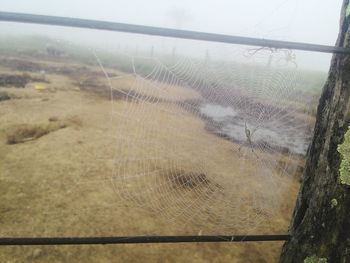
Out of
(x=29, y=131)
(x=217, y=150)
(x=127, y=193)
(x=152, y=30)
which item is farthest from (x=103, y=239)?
(x=29, y=131)

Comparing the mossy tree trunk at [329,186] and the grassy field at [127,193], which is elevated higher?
the mossy tree trunk at [329,186]

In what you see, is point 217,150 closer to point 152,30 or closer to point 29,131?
point 152,30

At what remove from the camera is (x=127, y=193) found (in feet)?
14.8

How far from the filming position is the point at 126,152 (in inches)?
248

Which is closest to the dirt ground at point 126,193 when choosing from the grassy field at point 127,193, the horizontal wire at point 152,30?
the grassy field at point 127,193

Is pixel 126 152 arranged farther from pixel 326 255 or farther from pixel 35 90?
pixel 35 90

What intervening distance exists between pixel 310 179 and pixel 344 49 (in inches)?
21.2

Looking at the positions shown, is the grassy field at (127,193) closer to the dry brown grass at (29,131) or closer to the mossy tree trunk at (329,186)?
the dry brown grass at (29,131)

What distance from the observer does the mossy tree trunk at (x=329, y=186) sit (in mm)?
1192

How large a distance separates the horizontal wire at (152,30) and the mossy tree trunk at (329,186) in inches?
6.5

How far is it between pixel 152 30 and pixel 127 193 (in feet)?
12.3

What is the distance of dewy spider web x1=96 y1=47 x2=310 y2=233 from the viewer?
86.7 inches

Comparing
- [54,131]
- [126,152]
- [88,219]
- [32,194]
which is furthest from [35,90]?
[88,219]

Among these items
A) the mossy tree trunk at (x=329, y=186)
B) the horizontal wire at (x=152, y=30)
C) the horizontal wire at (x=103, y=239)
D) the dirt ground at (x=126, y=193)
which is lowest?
the dirt ground at (x=126, y=193)
